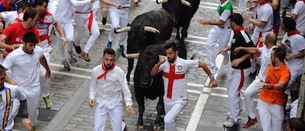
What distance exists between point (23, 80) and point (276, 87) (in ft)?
15.3

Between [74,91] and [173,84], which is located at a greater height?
[173,84]

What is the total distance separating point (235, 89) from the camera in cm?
1390

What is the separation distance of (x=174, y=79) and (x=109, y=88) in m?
1.25

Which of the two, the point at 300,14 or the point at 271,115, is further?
the point at 300,14

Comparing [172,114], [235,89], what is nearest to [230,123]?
[235,89]

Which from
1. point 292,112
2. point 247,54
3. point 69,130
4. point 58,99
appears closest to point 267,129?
point 292,112

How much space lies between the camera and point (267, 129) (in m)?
12.8

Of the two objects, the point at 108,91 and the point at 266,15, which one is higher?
the point at 266,15

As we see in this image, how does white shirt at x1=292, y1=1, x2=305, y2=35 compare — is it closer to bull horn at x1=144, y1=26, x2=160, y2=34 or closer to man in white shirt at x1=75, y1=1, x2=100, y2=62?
bull horn at x1=144, y1=26, x2=160, y2=34

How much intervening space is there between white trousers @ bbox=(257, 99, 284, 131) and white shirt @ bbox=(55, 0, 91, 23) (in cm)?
572

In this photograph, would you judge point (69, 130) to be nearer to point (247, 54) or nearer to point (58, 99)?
point (58, 99)

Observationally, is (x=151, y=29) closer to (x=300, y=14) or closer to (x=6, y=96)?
(x=300, y=14)

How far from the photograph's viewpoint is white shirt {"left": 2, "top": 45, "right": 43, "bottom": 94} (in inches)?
503

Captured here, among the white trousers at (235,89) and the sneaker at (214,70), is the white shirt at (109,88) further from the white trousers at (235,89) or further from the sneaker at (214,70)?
the sneaker at (214,70)
